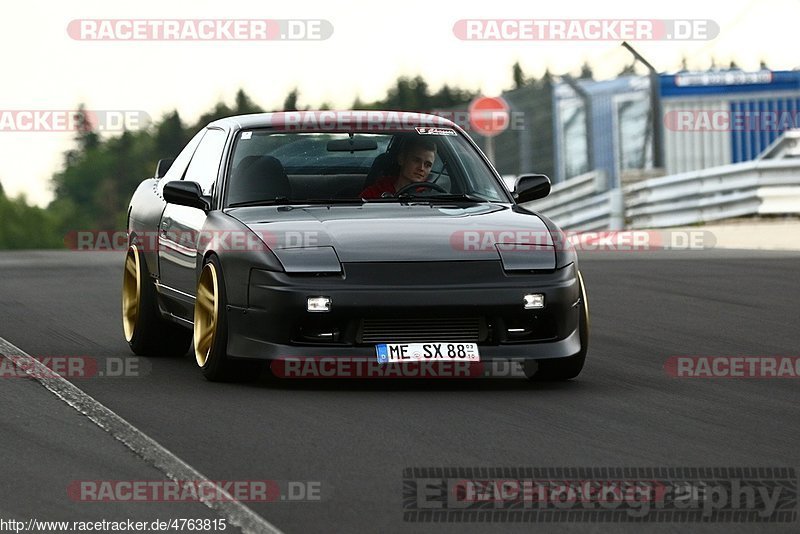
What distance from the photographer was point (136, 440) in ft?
25.2

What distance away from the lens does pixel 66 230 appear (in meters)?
180

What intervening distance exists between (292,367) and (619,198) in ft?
81.4

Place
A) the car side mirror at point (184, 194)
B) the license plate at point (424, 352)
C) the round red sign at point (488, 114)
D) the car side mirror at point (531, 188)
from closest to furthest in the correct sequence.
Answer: the license plate at point (424, 352) < the car side mirror at point (184, 194) < the car side mirror at point (531, 188) < the round red sign at point (488, 114)

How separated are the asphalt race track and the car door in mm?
461

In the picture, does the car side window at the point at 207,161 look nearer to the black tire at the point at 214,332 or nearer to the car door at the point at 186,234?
the car door at the point at 186,234

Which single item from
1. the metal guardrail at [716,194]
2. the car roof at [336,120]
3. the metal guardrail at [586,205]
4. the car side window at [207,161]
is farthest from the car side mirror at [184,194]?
the metal guardrail at [586,205]

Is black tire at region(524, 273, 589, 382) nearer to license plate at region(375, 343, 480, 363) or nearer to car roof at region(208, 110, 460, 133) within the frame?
license plate at region(375, 343, 480, 363)

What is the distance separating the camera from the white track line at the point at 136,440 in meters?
6.03

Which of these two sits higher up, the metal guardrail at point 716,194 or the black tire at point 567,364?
the black tire at point 567,364

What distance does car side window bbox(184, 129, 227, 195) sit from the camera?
1070 cm

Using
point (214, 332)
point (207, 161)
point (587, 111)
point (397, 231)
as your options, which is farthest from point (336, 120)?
point (587, 111)

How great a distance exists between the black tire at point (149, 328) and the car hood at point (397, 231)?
4.75 feet

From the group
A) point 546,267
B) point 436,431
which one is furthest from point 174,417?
point 546,267

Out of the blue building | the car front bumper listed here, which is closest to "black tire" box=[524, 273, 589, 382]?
the car front bumper
